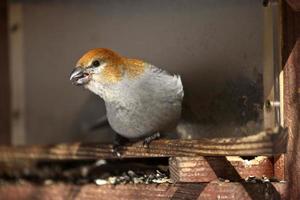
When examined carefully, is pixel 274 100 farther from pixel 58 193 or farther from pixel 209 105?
pixel 58 193

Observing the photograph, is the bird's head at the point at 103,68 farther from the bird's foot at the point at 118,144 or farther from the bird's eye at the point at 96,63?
the bird's foot at the point at 118,144

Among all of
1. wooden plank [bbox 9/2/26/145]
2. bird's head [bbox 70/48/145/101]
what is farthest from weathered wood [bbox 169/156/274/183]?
wooden plank [bbox 9/2/26/145]

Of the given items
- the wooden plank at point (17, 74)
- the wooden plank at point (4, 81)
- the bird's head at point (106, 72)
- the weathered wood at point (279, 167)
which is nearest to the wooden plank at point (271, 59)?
the weathered wood at point (279, 167)

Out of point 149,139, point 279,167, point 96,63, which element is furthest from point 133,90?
point 279,167

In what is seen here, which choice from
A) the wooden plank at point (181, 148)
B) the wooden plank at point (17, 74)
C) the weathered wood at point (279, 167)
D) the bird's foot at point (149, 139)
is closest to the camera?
the wooden plank at point (181, 148)

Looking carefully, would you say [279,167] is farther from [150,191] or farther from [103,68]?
[103,68]
